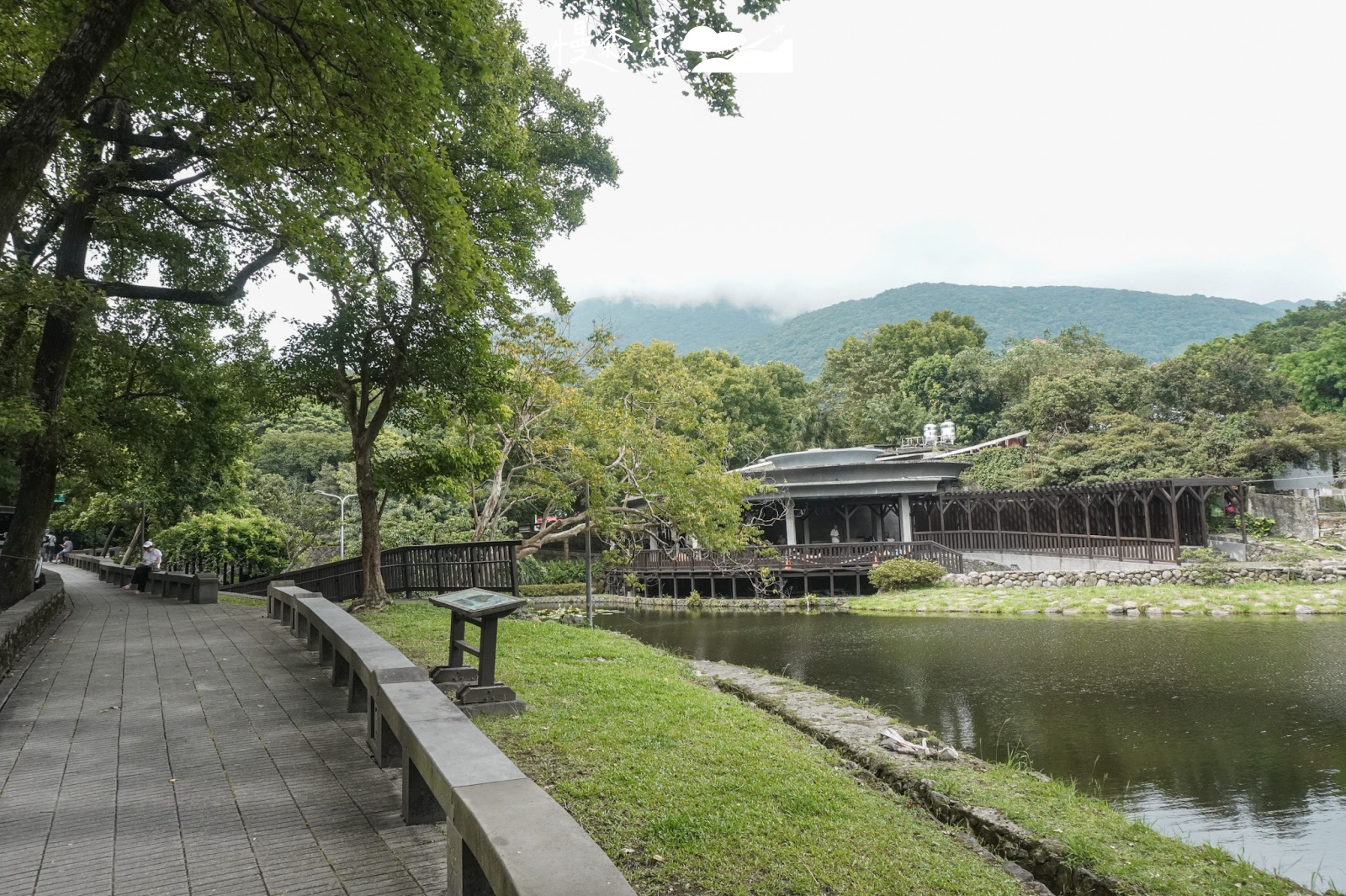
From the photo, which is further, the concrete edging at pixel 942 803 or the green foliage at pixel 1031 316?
the green foliage at pixel 1031 316

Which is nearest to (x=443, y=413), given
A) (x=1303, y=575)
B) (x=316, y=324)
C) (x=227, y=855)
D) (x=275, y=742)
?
(x=316, y=324)

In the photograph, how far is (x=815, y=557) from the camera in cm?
2944

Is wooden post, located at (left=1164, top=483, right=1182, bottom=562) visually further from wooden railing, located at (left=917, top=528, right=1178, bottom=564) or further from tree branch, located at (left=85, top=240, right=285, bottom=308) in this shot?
tree branch, located at (left=85, top=240, right=285, bottom=308)

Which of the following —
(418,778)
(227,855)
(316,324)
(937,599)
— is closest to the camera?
(227,855)

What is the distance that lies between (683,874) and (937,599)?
69.8 feet

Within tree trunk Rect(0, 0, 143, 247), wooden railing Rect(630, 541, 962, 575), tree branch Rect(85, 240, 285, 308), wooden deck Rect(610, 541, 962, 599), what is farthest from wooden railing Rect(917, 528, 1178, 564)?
tree trunk Rect(0, 0, 143, 247)

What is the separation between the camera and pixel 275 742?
5527 millimetres

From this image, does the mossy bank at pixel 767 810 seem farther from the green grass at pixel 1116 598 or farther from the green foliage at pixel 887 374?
the green foliage at pixel 887 374

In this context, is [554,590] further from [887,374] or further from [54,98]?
[887,374]

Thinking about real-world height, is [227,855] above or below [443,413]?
below

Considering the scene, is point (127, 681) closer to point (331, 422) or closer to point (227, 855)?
point (227, 855)

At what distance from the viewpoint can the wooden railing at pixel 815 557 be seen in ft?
94.1

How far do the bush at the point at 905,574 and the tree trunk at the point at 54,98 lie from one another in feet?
81.4

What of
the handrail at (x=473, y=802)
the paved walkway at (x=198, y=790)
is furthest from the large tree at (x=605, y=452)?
the handrail at (x=473, y=802)
